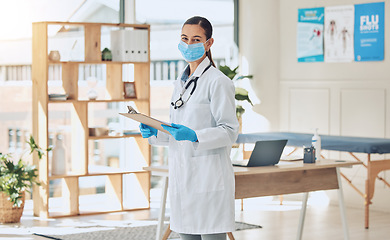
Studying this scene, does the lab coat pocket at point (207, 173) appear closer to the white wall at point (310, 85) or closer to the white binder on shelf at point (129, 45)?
the white binder on shelf at point (129, 45)

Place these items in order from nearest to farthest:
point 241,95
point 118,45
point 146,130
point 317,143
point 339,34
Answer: point 146,130
point 317,143
point 118,45
point 339,34
point 241,95

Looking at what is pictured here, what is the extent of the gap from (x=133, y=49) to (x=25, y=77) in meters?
1.04

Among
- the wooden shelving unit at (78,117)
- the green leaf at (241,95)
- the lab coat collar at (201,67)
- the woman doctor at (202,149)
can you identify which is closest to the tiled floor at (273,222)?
the wooden shelving unit at (78,117)

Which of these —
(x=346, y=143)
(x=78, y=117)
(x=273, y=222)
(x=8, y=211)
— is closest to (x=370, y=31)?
(x=346, y=143)

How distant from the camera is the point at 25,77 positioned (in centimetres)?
662

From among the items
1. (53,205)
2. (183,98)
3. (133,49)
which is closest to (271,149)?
(183,98)

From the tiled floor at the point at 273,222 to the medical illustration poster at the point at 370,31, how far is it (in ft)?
4.78

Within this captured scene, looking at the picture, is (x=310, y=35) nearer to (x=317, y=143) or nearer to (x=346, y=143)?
(x=346, y=143)

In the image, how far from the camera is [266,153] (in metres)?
4.13

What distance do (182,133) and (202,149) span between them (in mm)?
104

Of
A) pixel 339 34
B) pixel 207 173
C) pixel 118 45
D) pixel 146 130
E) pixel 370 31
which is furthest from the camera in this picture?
pixel 339 34

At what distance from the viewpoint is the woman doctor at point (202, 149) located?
2.73 metres

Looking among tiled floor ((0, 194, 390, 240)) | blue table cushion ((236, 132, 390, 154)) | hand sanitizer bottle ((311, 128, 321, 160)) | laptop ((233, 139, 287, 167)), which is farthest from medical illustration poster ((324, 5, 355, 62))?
laptop ((233, 139, 287, 167))

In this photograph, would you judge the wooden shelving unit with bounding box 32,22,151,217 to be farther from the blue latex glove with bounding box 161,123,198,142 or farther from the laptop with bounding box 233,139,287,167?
the blue latex glove with bounding box 161,123,198,142
